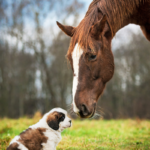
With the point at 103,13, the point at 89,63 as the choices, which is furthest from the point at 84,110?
the point at 103,13

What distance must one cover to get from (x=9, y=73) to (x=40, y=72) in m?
3.29

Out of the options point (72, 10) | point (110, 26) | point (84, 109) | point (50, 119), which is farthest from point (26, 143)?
point (72, 10)

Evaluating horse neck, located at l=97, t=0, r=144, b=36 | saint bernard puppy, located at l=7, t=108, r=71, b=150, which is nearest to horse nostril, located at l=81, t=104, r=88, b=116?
saint bernard puppy, located at l=7, t=108, r=71, b=150

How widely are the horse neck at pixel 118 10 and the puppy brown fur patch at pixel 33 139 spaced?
2.08 m

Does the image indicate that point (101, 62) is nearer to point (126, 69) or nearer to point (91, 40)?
point (91, 40)

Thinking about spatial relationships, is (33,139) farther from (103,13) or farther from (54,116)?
(103,13)

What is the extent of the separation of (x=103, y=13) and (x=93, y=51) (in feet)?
2.76

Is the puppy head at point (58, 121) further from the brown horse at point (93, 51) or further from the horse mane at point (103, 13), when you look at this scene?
the horse mane at point (103, 13)

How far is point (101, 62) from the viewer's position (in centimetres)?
272

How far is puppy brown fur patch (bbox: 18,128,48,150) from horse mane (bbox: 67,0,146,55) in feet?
4.38

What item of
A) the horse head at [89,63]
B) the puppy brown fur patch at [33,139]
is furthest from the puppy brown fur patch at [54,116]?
the horse head at [89,63]

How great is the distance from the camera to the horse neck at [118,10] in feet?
9.93

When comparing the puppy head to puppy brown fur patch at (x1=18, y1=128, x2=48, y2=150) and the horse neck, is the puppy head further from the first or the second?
the horse neck

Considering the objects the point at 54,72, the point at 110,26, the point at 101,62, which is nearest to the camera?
the point at 101,62
